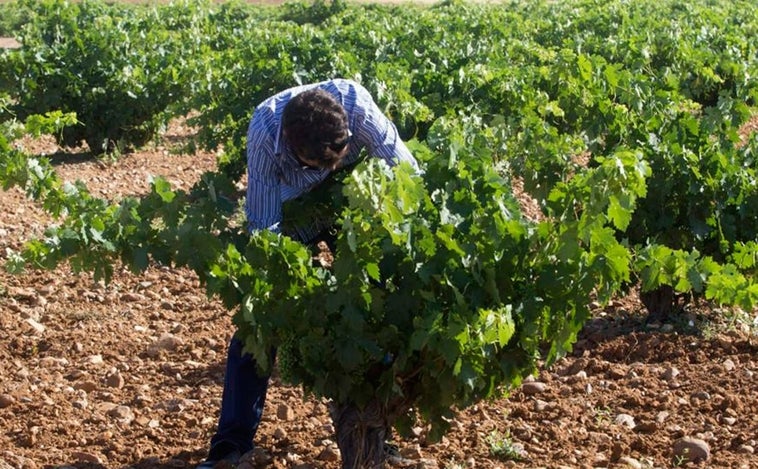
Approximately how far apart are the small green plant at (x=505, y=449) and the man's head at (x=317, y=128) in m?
1.44

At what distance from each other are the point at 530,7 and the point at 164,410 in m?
19.8

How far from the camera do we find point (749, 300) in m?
4.90

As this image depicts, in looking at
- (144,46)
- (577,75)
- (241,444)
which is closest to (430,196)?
(241,444)

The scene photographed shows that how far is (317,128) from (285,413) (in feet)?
5.60

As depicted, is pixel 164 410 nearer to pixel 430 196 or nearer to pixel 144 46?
pixel 430 196

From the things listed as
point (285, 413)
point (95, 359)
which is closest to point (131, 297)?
point (95, 359)

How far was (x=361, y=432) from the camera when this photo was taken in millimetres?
4504

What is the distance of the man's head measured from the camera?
4.23 m

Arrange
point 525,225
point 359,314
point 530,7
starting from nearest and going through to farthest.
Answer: point 359,314, point 525,225, point 530,7

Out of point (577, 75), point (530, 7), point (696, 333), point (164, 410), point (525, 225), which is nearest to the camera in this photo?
point (525, 225)

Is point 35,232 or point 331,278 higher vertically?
point 331,278

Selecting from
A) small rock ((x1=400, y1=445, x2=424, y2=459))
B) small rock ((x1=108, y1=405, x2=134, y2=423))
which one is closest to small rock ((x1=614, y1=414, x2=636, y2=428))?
small rock ((x1=400, y1=445, x2=424, y2=459))

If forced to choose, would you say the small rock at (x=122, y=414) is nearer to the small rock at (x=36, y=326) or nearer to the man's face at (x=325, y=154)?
the small rock at (x=36, y=326)

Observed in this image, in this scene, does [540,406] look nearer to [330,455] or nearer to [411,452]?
[411,452]
